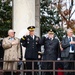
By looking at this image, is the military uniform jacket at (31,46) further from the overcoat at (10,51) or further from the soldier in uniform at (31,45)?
the overcoat at (10,51)

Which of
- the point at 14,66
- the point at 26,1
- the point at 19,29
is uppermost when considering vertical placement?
the point at 26,1

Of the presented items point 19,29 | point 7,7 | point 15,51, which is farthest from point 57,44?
point 7,7

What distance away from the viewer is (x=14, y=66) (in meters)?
12.2

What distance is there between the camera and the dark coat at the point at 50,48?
12453mm

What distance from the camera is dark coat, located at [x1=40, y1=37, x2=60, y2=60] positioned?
40.9ft

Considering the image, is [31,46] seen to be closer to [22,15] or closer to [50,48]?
[50,48]

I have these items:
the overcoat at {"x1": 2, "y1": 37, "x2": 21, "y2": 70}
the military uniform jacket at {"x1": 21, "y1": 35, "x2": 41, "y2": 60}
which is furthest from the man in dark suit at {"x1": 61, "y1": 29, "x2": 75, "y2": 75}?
the overcoat at {"x1": 2, "y1": 37, "x2": 21, "y2": 70}

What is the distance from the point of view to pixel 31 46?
1260cm

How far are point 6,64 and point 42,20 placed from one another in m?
11.3

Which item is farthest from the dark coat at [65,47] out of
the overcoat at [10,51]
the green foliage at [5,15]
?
the green foliage at [5,15]

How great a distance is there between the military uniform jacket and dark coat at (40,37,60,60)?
26 cm

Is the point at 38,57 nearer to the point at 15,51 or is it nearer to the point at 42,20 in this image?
the point at 15,51

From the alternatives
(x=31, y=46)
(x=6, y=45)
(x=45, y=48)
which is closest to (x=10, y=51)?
(x=6, y=45)

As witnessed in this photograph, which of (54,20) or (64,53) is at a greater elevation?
(54,20)
